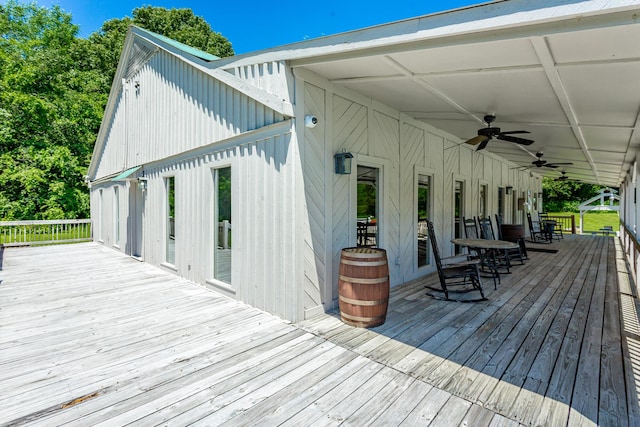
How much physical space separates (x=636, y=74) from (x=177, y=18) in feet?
83.3

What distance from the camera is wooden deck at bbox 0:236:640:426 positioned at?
2.13 metres

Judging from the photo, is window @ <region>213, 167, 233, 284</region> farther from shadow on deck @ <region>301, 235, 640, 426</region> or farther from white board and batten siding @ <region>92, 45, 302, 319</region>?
shadow on deck @ <region>301, 235, 640, 426</region>

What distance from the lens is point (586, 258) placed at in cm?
828

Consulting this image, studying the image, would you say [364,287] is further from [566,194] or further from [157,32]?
[566,194]

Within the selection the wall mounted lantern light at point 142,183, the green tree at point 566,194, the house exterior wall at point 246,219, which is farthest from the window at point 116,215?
the green tree at point 566,194

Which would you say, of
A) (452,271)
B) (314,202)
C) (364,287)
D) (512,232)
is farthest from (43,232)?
(512,232)

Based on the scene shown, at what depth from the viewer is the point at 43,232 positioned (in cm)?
1148

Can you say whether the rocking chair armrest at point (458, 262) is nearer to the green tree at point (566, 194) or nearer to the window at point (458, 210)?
the window at point (458, 210)

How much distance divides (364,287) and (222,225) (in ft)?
8.59

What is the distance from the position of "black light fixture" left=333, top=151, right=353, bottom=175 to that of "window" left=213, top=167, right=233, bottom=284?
170 cm

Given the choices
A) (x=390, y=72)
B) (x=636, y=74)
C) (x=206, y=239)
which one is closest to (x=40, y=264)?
(x=206, y=239)

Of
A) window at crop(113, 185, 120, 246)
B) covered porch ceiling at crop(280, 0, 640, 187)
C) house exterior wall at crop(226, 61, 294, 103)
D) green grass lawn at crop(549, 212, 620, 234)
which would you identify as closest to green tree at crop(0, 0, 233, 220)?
window at crop(113, 185, 120, 246)

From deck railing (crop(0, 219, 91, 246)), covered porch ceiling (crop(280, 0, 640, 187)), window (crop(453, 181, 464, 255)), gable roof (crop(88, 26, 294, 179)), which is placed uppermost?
gable roof (crop(88, 26, 294, 179))

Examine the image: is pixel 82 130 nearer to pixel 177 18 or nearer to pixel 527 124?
pixel 177 18
